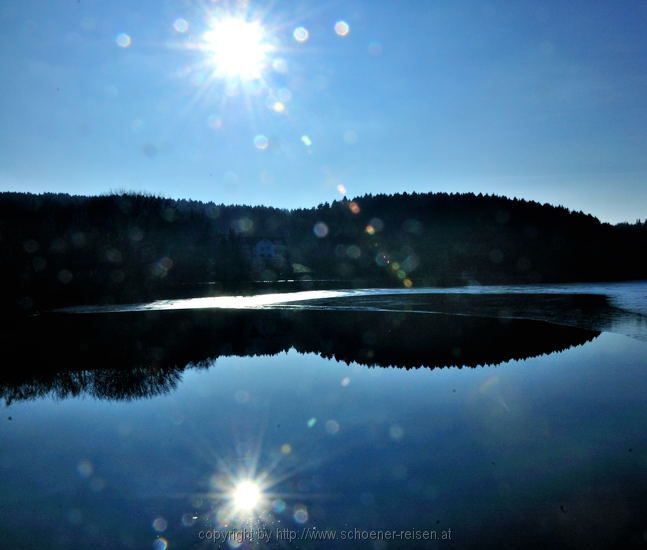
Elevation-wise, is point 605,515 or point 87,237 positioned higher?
point 87,237

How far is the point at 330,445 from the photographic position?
11195 mm

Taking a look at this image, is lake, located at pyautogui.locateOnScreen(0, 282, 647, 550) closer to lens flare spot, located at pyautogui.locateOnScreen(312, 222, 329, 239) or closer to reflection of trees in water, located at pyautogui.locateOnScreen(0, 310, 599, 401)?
reflection of trees in water, located at pyautogui.locateOnScreen(0, 310, 599, 401)

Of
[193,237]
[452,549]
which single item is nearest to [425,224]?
[193,237]

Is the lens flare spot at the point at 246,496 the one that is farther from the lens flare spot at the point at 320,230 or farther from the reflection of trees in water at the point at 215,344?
the lens flare spot at the point at 320,230

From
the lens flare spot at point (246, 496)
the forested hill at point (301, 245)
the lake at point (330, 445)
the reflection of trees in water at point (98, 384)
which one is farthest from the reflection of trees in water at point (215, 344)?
the forested hill at point (301, 245)

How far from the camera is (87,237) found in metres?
75.4

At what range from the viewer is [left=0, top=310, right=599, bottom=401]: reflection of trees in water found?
725 inches

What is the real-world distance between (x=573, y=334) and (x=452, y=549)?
21.8 m

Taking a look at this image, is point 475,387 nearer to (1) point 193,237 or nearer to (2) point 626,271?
(1) point 193,237

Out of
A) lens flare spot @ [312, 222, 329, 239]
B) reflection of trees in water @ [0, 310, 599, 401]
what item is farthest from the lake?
lens flare spot @ [312, 222, 329, 239]

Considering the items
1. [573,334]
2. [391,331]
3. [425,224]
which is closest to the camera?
[573,334]

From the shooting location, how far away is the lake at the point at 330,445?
25.3ft

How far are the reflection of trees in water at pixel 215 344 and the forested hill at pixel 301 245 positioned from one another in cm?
2702

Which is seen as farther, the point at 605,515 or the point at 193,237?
the point at 193,237
